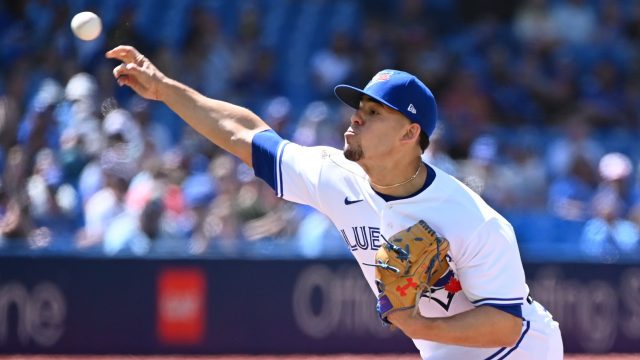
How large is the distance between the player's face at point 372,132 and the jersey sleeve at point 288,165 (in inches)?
14.5

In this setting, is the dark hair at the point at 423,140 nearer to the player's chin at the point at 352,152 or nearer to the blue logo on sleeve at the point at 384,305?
the player's chin at the point at 352,152

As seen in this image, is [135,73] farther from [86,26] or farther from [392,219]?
[392,219]

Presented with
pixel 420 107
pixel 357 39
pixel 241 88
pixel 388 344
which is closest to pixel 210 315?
pixel 388 344

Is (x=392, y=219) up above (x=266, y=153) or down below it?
below

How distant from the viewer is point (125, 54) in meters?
4.34

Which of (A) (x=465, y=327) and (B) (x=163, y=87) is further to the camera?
(B) (x=163, y=87)

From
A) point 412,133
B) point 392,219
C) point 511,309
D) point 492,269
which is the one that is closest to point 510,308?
point 511,309

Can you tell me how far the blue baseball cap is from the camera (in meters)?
4.05

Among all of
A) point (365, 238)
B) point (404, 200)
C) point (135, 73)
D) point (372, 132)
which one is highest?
point (135, 73)

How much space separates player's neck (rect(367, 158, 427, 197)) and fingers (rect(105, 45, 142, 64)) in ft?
3.46

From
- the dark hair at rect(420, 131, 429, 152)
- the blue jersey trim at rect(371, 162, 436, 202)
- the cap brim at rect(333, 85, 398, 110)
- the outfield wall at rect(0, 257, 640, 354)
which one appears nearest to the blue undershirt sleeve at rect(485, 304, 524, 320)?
the blue jersey trim at rect(371, 162, 436, 202)

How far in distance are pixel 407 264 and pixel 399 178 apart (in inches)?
18.4

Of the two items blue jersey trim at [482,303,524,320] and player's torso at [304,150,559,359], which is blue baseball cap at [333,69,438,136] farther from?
blue jersey trim at [482,303,524,320]

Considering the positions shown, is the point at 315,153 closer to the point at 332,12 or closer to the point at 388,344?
the point at 388,344
